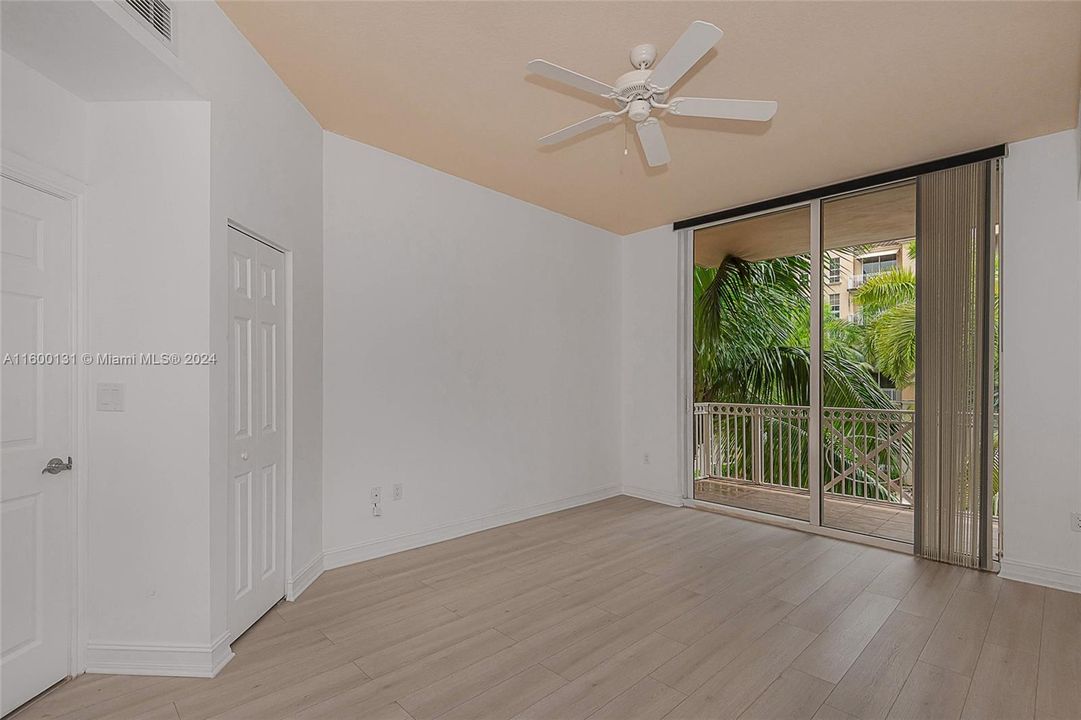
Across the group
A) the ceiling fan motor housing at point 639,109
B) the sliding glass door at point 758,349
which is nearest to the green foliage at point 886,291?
the sliding glass door at point 758,349

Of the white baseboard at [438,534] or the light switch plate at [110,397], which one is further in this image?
the white baseboard at [438,534]

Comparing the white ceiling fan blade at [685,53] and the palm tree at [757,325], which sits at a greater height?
the white ceiling fan blade at [685,53]

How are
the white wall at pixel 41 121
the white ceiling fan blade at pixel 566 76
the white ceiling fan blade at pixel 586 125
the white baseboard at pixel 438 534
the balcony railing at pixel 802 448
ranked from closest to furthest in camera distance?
the white wall at pixel 41 121 < the white ceiling fan blade at pixel 566 76 < the white ceiling fan blade at pixel 586 125 < the white baseboard at pixel 438 534 < the balcony railing at pixel 802 448

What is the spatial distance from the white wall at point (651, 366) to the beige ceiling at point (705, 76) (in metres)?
1.53

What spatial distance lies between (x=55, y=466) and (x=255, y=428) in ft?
2.55

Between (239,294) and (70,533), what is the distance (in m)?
1.24

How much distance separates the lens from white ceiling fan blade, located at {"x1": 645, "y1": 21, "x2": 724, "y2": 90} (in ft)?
5.96

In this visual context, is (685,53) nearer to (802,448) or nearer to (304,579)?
(304,579)

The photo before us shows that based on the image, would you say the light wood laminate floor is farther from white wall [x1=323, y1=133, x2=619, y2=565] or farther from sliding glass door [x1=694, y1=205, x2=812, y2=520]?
sliding glass door [x1=694, y1=205, x2=812, y2=520]

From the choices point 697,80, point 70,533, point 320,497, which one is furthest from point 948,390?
point 70,533

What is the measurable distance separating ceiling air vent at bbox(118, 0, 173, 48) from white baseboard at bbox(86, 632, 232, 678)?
2495mm

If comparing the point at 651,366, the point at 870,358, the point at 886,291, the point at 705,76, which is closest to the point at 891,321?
the point at 886,291

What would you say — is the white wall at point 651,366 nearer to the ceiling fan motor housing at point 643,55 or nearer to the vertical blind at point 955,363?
the vertical blind at point 955,363

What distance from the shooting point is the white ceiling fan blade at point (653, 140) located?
2543mm
